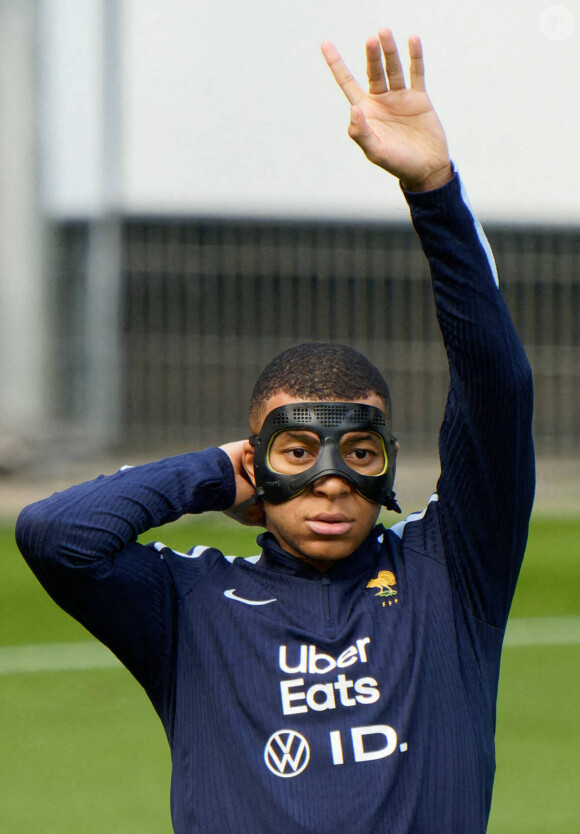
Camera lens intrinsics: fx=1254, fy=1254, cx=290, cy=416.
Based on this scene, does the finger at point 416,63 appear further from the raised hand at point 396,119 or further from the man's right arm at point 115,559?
the man's right arm at point 115,559

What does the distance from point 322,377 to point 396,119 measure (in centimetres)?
51

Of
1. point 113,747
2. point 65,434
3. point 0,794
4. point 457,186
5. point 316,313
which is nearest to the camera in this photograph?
point 457,186

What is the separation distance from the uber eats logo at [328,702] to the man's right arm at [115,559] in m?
0.27

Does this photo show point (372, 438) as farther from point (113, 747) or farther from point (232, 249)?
point (232, 249)

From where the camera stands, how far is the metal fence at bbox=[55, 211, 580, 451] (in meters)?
11.0

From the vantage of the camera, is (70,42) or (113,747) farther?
(70,42)

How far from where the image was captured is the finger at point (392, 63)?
222cm

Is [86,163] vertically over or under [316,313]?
over

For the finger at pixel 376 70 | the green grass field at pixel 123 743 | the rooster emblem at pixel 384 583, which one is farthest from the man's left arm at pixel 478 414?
the green grass field at pixel 123 743

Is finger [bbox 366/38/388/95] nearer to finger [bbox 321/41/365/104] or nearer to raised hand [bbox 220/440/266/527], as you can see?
finger [bbox 321/41/365/104]

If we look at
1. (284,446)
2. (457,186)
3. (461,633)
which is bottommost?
(461,633)

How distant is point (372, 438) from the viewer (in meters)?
2.46

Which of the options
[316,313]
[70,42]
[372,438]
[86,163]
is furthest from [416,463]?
[372,438]

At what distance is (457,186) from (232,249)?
9145mm
